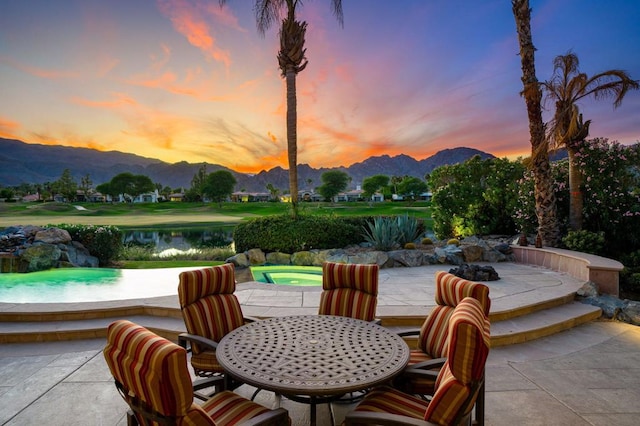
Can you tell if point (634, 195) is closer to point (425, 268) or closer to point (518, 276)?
point (518, 276)

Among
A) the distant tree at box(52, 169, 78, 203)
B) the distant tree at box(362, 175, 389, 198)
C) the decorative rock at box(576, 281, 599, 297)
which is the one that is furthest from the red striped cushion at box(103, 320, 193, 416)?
the distant tree at box(362, 175, 389, 198)

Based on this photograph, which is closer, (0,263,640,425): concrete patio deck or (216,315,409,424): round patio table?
(216,315,409,424): round patio table

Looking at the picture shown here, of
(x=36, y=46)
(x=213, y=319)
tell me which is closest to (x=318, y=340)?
(x=213, y=319)

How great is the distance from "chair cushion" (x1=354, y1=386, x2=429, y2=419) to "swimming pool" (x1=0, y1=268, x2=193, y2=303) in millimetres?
4672

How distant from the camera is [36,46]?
12250mm

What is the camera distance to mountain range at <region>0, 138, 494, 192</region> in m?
58.1

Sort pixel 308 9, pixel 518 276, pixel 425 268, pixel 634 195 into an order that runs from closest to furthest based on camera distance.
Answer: pixel 518 276
pixel 634 195
pixel 425 268
pixel 308 9

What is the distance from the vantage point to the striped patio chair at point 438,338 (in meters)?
2.33

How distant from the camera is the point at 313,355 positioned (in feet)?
7.41

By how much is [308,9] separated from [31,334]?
11.0m

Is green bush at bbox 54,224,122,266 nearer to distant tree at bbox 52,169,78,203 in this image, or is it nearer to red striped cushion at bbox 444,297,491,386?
red striped cushion at bbox 444,297,491,386

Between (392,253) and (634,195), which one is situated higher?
(634,195)

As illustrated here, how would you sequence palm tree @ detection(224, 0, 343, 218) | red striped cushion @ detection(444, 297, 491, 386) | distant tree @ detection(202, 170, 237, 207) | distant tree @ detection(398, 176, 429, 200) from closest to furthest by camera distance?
red striped cushion @ detection(444, 297, 491, 386)
palm tree @ detection(224, 0, 343, 218)
distant tree @ detection(202, 170, 237, 207)
distant tree @ detection(398, 176, 429, 200)

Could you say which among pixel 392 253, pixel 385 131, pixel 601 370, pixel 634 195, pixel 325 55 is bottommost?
pixel 601 370
